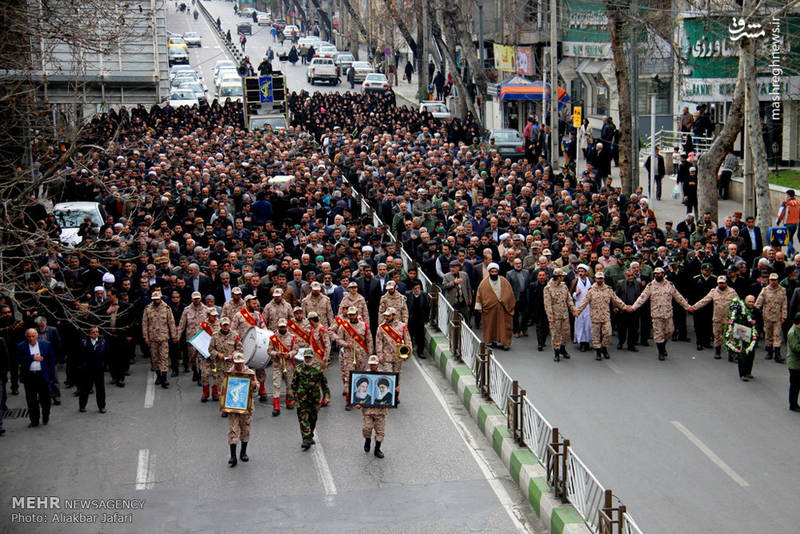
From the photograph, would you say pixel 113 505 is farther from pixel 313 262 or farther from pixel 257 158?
pixel 257 158

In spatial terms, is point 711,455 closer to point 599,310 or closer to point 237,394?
point 599,310

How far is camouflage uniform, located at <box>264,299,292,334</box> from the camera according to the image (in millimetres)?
16688

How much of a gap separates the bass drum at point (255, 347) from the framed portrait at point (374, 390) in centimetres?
242

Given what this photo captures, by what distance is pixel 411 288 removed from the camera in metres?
18.5

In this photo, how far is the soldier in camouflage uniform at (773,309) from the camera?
668 inches

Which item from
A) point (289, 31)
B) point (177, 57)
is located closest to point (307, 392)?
point (177, 57)

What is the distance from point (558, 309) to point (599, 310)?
0.63 meters

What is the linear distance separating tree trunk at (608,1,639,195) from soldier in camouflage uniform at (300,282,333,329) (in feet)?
43.5

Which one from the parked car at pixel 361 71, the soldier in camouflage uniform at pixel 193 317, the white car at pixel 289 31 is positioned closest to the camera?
the soldier in camouflage uniform at pixel 193 317

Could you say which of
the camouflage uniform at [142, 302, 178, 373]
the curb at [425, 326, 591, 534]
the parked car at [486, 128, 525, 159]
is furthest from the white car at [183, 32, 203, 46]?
the camouflage uniform at [142, 302, 178, 373]

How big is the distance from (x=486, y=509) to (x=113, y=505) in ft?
13.4

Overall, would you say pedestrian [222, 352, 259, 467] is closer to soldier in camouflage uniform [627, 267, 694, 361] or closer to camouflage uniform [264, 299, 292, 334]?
camouflage uniform [264, 299, 292, 334]

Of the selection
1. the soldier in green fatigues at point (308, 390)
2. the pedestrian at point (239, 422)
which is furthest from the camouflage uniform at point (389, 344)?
the pedestrian at point (239, 422)

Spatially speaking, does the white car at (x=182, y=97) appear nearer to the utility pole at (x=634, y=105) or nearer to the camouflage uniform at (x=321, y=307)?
the utility pole at (x=634, y=105)
